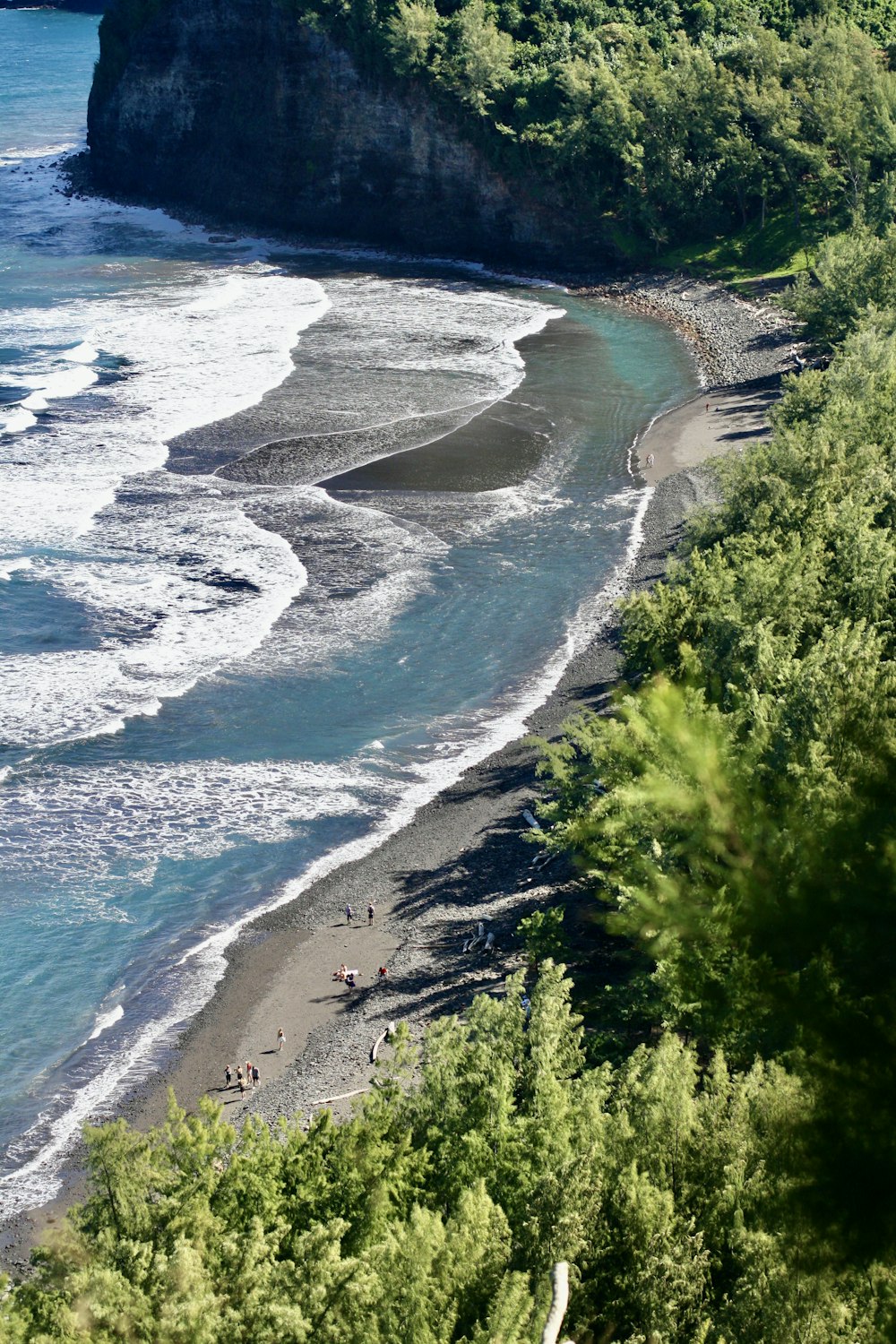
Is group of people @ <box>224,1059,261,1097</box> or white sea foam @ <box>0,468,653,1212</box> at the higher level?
white sea foam @ <box>0,468,653,1212</box>

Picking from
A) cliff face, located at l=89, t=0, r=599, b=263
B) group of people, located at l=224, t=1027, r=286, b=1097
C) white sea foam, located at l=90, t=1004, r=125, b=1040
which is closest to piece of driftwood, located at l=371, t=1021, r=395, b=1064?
group of people, located at l=224, t=1027, r=286, b=1097

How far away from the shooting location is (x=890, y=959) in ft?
26.1

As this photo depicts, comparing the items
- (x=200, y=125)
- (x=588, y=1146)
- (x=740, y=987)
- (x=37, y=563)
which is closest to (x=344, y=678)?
(x=37, y=563)

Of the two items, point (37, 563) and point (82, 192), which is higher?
point (82, 192)

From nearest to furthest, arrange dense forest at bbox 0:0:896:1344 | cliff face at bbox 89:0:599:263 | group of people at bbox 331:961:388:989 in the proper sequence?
dense forest at bbox 0:0:896:1344, group of people at bbox 331:961:388:989, cliff face at bbox 89:0:599:263

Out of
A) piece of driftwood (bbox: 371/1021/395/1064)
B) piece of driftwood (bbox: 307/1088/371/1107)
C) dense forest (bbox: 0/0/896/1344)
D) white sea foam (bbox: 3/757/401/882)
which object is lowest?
piece of driftwood (bbox: 307/1088/371/1107)

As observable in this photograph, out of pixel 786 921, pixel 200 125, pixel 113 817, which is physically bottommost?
pixel 113 817

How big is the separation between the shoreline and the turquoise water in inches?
34.9

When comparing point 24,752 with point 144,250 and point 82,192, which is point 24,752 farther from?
point 82,192

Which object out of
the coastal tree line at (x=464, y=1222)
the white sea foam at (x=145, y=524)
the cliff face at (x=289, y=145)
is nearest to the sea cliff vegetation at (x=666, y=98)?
the cliff face at (x=289, y=145)

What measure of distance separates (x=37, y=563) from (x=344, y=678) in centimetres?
1706

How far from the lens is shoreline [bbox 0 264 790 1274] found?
32000 millimetres

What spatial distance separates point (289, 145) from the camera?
11238cm

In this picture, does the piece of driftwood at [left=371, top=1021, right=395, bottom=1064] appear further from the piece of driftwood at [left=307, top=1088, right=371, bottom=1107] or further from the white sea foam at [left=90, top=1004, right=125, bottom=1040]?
the white sea foam at [left=90, top=1004, right=125, bottom=1040]
